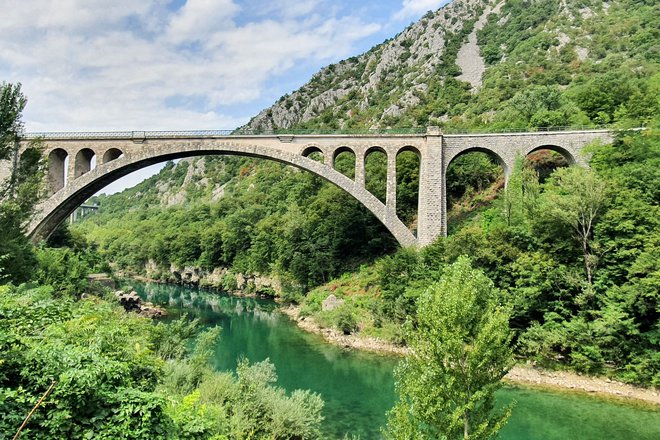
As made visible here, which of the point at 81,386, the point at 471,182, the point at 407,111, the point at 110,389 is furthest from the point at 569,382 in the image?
the point at 407,111

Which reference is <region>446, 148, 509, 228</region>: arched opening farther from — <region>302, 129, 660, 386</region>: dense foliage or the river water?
the river water

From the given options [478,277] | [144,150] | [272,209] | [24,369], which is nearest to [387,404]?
[478,277]

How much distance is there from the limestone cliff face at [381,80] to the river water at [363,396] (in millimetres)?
35617

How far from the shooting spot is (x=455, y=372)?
700 cm

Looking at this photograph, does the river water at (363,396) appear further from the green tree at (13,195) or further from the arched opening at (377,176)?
the arched opening at (377,176)

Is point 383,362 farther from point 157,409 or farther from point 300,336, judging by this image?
point 157,409

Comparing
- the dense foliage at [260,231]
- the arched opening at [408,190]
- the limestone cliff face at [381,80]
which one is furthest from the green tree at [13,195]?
the limestone cliff face at [381,80]

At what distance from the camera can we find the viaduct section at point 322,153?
19.9m

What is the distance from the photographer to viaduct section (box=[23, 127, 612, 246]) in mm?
19891

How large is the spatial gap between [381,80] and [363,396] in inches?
2202

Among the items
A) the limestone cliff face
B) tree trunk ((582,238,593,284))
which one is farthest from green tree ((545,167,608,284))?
the limestone cliff face

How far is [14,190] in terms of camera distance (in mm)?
13617

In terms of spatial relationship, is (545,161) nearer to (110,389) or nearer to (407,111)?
(110,389)

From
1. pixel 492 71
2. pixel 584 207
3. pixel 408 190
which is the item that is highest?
pixel 492 71
